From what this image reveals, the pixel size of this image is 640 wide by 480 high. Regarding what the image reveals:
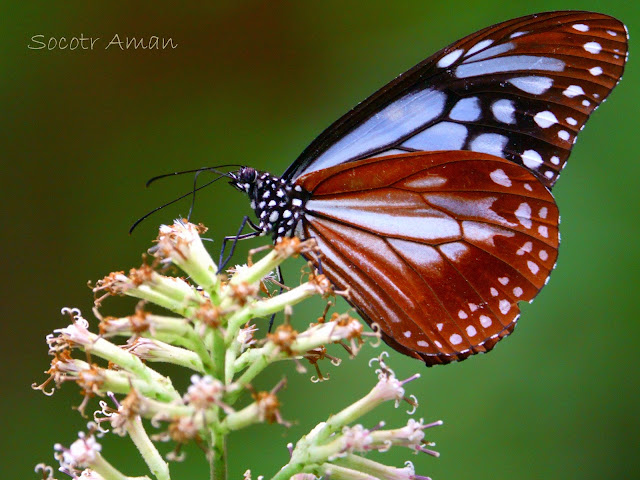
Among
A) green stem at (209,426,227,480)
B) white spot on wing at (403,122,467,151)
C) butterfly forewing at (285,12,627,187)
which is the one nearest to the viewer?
green stem at (209,426,227,480)

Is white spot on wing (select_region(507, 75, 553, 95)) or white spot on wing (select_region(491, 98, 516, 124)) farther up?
white spot on wing (select_region(507, 75, 553, 95))

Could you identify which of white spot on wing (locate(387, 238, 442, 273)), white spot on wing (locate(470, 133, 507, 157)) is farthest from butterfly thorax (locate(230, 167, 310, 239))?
white spot on wing (locate(470, 133, 507, 157))

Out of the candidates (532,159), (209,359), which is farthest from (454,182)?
(209,359)

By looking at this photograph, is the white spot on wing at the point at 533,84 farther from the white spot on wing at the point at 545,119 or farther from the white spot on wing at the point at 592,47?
the white spot on wing at the point at 592,47

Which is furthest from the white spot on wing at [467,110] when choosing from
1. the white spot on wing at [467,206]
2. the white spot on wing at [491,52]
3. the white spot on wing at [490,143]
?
the white spot on wing at [467,206]

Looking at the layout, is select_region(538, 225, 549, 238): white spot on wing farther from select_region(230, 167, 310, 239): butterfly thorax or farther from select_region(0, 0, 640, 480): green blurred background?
select_region(0, 0, 640, 480): green blurred background

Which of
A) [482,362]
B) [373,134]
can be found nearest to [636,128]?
[482,362]

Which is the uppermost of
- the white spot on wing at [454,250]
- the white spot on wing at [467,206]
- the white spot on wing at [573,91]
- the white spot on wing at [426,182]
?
the white spot on wing at [573,91]

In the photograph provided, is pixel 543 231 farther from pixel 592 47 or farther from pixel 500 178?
pixel 592 47
